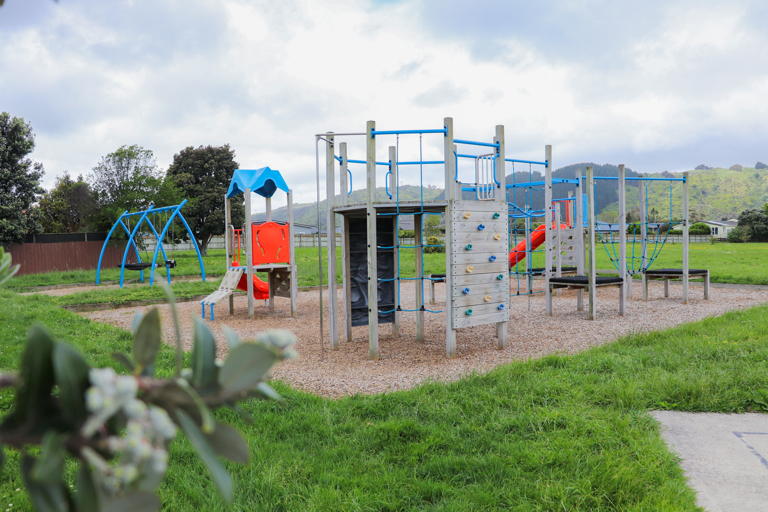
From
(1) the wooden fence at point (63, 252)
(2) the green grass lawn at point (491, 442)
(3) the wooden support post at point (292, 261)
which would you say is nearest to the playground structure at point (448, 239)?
(2) the green grass lawn at point (491, 442)

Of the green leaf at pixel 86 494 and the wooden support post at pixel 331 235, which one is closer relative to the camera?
the green leaf at pixel 86 494

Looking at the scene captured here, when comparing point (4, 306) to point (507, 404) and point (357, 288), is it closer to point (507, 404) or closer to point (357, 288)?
point (357, 288)

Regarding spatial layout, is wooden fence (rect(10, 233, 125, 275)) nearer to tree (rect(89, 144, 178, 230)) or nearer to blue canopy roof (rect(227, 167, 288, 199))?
tree (rect(89, 144, 178, 230))

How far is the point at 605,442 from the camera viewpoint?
3.13 meters

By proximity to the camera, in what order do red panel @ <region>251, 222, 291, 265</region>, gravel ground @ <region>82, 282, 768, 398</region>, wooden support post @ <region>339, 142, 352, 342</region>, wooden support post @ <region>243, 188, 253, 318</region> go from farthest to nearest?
red panel @ <region>251, 222, 291, 265</region> < wooden support post @ <region>243, 188, 253, 318</region> < wooden support post @ <region>339, 142, 352, 342</region> < gravel ground @ <region>82, 282, 768, 398</region>

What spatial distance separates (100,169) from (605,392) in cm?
2812

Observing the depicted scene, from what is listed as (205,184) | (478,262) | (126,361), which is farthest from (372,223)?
(205,184)

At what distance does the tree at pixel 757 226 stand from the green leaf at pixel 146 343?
5605 cm

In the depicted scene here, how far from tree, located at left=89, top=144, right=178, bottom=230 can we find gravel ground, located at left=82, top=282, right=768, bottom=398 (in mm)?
14583

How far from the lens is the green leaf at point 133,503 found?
43cm

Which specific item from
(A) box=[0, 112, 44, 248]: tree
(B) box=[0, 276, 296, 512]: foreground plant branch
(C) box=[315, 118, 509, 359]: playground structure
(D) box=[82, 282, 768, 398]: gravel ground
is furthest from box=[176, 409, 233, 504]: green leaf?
(A) box=[0, 112, 44, 248]: tree

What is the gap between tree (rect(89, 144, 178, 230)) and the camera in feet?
79.2

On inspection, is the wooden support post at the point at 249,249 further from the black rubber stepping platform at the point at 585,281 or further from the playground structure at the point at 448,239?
the black rubber stepping platform at the point at 585,281

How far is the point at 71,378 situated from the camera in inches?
16.3
